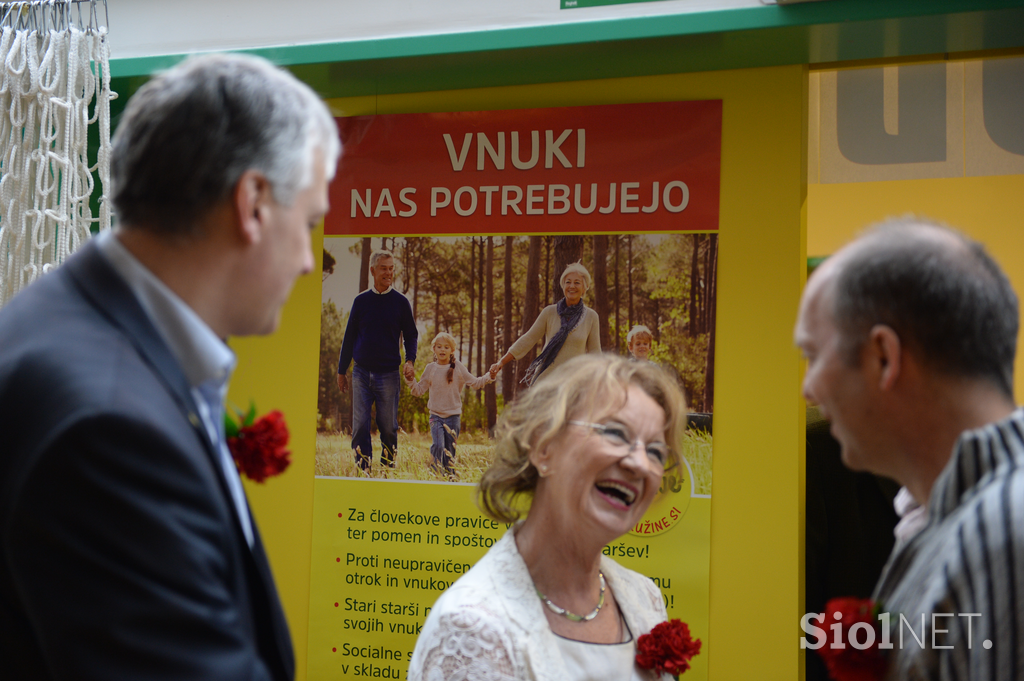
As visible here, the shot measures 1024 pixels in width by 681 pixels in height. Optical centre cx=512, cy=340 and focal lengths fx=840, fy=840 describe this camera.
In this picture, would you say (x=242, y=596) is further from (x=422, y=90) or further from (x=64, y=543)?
(x=422, y=90)

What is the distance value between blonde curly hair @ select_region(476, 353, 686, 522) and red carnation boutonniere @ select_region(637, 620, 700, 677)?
19.9 inches

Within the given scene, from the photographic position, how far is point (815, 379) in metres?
1.42

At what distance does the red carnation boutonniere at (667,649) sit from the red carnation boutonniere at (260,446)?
3.73ft

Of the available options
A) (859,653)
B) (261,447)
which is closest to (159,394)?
(261,447)

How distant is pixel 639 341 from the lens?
327cm

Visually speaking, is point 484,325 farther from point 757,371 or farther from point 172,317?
point 172,317

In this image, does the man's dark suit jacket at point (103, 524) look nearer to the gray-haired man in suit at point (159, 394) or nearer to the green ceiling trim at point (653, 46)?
the gray-haired man in suit at point (159, 394)

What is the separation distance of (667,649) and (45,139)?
291 centimetres

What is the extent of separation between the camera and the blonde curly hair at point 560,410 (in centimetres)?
237

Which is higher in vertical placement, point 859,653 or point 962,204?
point 962,204

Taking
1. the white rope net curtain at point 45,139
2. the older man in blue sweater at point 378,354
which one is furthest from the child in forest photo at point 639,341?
the white rope net curtain at point 45,139

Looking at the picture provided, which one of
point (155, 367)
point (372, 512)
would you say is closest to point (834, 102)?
point (372, 512)

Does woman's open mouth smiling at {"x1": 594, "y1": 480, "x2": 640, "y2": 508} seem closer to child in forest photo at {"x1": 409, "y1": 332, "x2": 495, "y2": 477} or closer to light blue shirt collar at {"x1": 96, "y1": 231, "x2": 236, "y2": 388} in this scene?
child in forest photo at {"x1": 409, "y1": 332, "x2": 495, "y2": 477}

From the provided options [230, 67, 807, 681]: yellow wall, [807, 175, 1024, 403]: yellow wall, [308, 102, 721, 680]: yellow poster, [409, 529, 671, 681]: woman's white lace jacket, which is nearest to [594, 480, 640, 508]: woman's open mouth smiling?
[409, 529, 671, 681]: woman's white lace jacket
